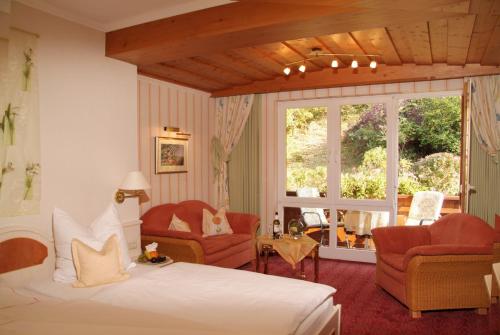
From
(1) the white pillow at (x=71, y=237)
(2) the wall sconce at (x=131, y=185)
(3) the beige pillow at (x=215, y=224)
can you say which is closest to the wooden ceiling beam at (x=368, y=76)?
(3) the beige pillow at (x=215, y=224)

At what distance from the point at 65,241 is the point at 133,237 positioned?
1.02 meters

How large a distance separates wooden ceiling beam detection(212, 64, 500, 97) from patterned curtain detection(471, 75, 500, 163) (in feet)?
0.45

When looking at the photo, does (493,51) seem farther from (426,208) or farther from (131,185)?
(131,185)

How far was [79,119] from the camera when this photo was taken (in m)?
3.34

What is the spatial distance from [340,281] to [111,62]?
3.60 meters

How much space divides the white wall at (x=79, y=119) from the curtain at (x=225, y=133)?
99.3 inches

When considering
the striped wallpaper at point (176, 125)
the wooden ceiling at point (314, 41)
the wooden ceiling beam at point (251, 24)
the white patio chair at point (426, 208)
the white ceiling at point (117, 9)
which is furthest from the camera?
the white patio chair at point (426, 208)

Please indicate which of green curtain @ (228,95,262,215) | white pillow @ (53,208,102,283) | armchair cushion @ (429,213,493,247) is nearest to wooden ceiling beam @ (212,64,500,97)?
green curtain @ (228,95,262,215)

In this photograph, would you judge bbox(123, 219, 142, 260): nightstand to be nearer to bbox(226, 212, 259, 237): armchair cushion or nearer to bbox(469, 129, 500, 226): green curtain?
bbox(226, 212, 259, 237): armchair cushion

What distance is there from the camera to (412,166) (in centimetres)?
870

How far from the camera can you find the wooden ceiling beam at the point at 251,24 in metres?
2.48

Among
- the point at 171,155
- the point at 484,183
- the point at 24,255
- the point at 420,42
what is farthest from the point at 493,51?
the point at 24,255

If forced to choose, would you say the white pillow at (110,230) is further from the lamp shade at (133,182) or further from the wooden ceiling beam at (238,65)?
the wooden ceiling beam at (238,65)

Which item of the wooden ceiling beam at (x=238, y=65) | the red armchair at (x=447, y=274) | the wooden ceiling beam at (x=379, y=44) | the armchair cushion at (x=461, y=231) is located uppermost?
the wooden ceiling beam at (x=379, y=44)
